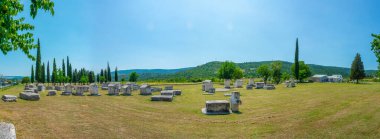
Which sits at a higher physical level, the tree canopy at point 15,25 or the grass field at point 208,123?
the tree canopy at point 15,25

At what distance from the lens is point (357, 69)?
197 feet

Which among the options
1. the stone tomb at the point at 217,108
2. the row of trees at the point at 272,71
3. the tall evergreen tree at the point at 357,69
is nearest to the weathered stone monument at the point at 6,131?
the stone tomb at the point at 217,108

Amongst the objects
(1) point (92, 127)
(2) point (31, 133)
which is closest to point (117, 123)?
(1) point (92, 127)

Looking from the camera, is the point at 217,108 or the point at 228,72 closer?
the point at 217,108

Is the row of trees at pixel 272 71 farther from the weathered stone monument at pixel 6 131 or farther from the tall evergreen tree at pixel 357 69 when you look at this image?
the weathered stone monument at pixel 6 131

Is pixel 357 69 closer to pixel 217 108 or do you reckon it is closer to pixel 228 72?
pixel 228 72

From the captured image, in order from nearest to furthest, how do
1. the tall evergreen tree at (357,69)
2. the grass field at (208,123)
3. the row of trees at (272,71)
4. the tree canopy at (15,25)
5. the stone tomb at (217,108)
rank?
the tree canopy at (15,25) < the grass field at (208,123) < the stone tomb at (217,108) < the tall evergreen tree at (357,69) < the row of trees at (272,71)

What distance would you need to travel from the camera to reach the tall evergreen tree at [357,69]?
195 feet

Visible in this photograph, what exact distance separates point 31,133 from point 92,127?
2.42 m

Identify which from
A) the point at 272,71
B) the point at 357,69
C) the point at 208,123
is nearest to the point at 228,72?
the point at 272,71

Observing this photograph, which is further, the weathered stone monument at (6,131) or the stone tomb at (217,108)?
the stone tomb at (217,108)

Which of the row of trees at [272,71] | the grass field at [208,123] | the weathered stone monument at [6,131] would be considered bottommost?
the grass field at [208,123]

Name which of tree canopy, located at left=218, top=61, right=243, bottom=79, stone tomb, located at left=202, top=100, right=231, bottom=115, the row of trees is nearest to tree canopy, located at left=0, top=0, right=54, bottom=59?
stone tomb, located at left=202, top=100, right=231, bottom=115

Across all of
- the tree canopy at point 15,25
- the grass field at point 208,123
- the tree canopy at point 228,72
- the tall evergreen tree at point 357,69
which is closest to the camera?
the tree canopy at point 15,25
